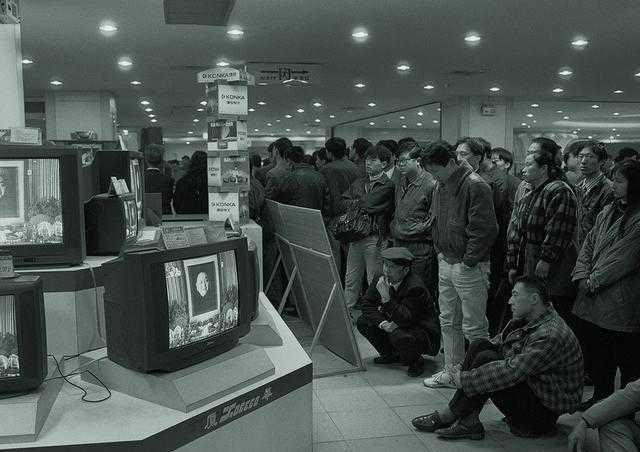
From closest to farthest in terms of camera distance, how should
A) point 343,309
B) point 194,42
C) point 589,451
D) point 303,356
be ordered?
point 303,356
point 589,451
point 343,309
point 194,42

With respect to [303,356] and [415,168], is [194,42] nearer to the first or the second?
[415,168]

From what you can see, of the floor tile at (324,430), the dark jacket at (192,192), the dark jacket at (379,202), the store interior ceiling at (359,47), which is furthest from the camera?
the dark jacket at (192,192)

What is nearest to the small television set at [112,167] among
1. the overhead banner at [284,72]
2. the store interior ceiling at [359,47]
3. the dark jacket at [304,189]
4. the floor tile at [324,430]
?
the floor tile at [324,430]

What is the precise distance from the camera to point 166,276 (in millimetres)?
2045

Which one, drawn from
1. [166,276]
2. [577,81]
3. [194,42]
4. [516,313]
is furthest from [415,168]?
[577,81]

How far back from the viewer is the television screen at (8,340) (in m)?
1.93

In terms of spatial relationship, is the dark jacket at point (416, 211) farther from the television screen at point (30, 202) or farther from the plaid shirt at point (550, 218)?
the television screen at point (30, 202)

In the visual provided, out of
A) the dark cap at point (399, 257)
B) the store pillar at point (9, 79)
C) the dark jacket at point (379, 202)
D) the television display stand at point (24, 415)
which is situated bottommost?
the television display stand at point (24, 415)

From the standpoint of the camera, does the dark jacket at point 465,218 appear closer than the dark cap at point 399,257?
Yes

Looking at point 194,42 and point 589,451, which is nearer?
point 589,451

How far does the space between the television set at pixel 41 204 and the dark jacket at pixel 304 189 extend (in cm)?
383

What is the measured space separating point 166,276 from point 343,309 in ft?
9.13

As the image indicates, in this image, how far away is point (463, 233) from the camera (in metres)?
4.18

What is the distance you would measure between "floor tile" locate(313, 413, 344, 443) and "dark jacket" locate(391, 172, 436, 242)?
1675 millimetres
